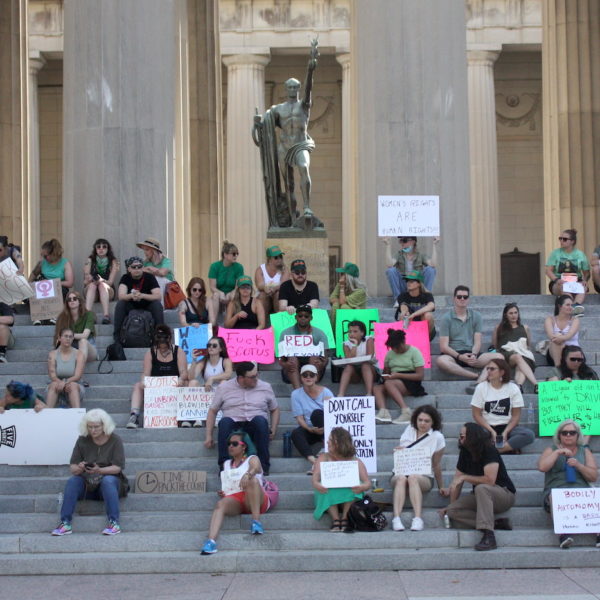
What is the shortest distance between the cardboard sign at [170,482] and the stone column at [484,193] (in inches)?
916

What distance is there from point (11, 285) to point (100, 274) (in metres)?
2.13

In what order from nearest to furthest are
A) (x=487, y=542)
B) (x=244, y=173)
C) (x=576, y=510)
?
(x=487, y=542), (x=576, y=510), (x=244, y=173)

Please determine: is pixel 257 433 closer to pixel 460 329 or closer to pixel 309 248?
pixel 460 329

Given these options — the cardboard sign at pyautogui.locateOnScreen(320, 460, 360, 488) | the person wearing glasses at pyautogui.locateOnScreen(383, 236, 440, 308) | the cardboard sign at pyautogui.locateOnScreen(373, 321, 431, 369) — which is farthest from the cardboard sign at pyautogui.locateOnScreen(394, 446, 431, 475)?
the person wearing glasses at pyautogui.locateOnScreen(383, 236, 440, 308)

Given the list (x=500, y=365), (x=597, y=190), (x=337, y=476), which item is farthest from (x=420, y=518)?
(x=597, y=190)

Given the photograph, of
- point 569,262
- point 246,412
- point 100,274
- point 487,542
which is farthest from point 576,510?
point 100,274

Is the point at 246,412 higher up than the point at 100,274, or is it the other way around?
the point at 100,274

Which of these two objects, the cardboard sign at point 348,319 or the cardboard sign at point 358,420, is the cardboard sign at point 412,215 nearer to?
the cardboard sign at point 348,319

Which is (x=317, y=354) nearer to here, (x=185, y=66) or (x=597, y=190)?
(x=185, y=66)

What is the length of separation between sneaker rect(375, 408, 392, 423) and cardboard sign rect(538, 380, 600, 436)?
5.69ft

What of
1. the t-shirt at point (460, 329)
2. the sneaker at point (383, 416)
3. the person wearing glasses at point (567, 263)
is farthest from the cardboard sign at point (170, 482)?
the person wearing glasses at point (567, 263)

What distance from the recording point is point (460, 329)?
17.2 m

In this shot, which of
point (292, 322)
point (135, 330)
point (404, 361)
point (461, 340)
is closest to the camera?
point (404, 361)

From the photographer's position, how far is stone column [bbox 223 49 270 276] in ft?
124
